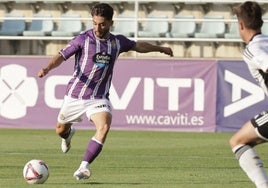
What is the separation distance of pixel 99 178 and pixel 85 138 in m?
8.08

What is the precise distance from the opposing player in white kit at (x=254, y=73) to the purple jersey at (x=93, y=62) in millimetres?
4332

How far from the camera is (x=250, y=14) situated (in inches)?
362

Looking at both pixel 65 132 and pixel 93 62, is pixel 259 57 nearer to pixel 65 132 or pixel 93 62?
pixel 93 62

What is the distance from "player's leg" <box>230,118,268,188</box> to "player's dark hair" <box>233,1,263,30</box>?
961 millimetres

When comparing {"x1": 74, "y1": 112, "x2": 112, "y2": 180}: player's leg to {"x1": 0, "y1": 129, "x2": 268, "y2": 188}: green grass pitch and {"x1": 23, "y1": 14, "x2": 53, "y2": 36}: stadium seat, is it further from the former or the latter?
{"x1": 23, "y1": 14, "x2": 53, "y2": 36}: stadium seat

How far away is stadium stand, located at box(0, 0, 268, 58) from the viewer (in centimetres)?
2578

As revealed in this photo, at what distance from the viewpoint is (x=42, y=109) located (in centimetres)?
2291

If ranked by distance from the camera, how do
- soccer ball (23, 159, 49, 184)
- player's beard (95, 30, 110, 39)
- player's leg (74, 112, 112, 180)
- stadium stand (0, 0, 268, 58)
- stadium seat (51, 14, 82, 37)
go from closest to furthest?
soccer ball (23, 159, 49, 184) < player's leg (74, 112, 112, 180) < player's beard (95, 30, 110, 39) < stadium stand (0, 0, 268, 58) < stadium seat (51, 14, 82, 37)

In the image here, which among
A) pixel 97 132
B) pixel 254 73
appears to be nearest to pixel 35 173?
pixel 97 132

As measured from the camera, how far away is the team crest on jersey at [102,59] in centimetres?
1354

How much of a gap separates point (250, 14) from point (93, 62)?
4.67 meters

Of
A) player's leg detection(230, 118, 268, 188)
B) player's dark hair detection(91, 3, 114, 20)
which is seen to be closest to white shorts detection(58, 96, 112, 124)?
player's dark hair detection(91, 3, 114, 20)

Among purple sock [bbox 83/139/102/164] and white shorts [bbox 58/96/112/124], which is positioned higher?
white shorts [bbox 58/96/112/124]

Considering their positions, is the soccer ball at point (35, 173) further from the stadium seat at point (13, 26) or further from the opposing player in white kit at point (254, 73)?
the stadium seat at point (13, 26)
